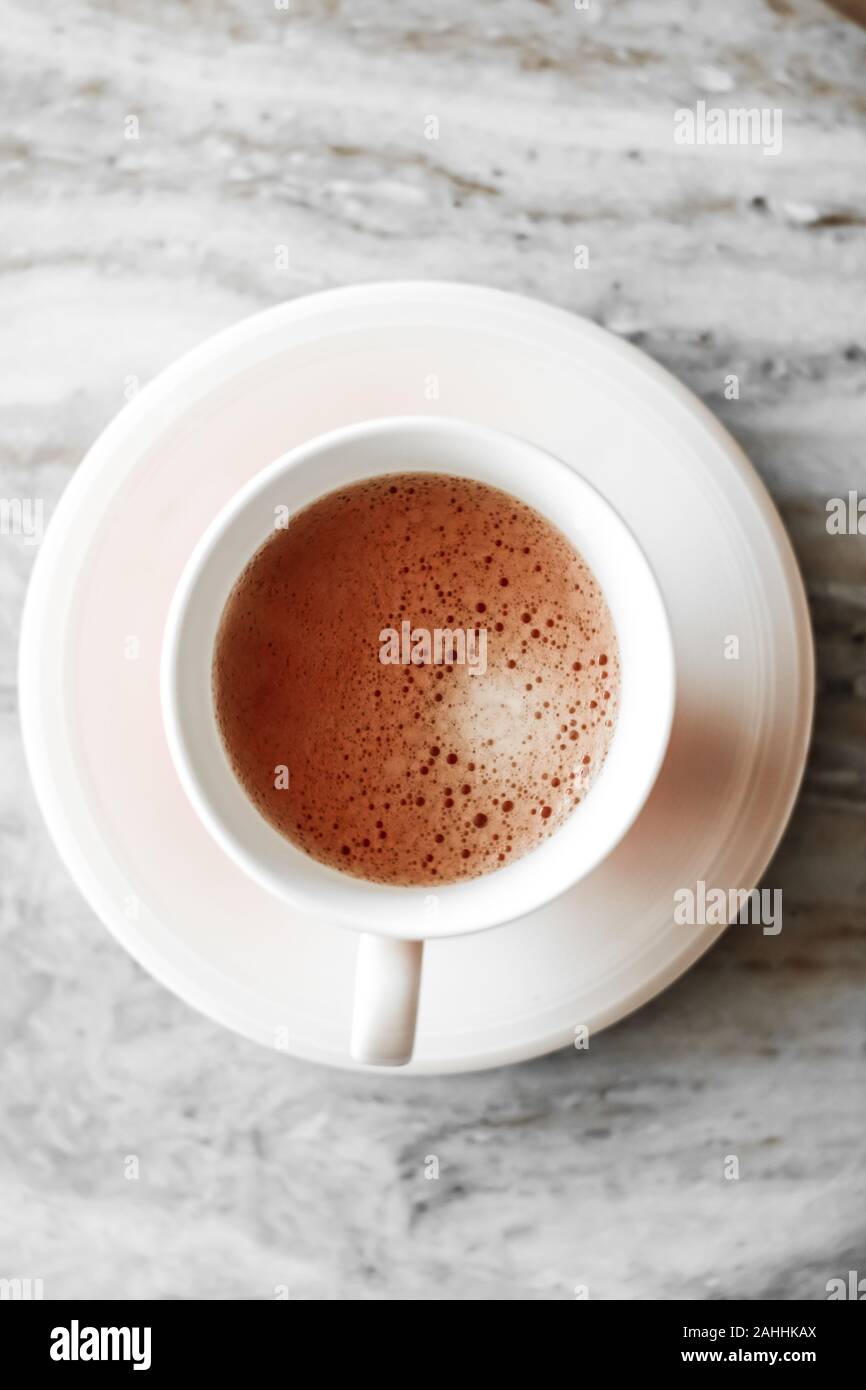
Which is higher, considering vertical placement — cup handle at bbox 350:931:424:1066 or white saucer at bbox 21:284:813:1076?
white saucer at bbox 21:284:813:1076

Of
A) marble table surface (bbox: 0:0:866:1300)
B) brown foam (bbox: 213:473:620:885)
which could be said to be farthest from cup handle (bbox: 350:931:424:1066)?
marble table surface (bbox: 0:0:866:1300)

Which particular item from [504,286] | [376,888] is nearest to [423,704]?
[376,888]

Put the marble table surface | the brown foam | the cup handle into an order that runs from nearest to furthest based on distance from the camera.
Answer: the cup handle → the brown foam → the marble table surface

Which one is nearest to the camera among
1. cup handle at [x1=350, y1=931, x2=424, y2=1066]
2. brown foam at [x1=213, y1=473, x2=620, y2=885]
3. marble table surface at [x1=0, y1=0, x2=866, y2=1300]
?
cup handle at [x1=350, y1=931, x2=424, y2=1066]

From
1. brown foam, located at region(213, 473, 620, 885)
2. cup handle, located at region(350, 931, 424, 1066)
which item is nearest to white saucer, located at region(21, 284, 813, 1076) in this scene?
brown foam, located at region(213, 473, 620, 885)

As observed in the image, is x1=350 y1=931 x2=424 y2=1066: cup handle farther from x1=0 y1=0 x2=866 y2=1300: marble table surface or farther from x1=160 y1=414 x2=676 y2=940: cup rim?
x1=0 y1=0 x2=866 y2=1300: marble table surface

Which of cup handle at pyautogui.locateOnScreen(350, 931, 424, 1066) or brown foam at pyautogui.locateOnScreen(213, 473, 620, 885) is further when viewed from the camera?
brown foam at pyautogui.locateOnScreen(213, 473, 620, 885)

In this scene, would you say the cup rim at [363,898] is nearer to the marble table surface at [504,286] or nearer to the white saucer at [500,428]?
the white saucer at [500,428]

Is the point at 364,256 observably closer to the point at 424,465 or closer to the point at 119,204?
the point at 119,204

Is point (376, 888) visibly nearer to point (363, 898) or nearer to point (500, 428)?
point (363, 898)
